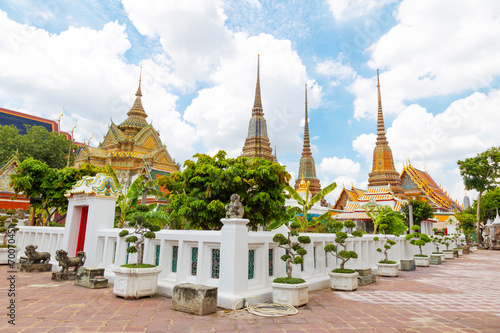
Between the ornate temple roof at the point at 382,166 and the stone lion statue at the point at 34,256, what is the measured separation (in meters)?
37.1

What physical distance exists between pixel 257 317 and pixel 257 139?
120ft

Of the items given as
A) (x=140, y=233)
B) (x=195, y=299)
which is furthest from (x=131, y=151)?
(x=195, y=299)

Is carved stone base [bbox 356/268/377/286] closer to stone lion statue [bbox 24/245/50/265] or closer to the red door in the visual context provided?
the red door

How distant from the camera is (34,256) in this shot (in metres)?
10.4

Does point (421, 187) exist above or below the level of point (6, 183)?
above

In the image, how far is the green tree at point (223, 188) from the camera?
12.0m

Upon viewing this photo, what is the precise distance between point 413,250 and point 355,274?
10991 millimetres

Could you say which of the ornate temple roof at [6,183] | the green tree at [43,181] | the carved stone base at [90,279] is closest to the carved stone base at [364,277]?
the carved stone base at [90,279]

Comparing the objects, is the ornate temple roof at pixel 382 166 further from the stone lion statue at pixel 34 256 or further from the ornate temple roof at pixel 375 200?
the stone lion statue at pixel 34 256

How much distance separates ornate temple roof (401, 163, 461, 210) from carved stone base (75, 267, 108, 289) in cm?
4040

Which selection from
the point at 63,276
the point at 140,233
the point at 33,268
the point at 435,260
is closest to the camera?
the point at 140,233

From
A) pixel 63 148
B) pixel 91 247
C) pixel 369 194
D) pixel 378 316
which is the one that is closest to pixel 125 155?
pixel 63 148

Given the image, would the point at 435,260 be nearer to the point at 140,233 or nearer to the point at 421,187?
the point at 140,233

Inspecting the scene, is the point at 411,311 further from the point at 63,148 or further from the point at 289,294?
the point at 63,148
